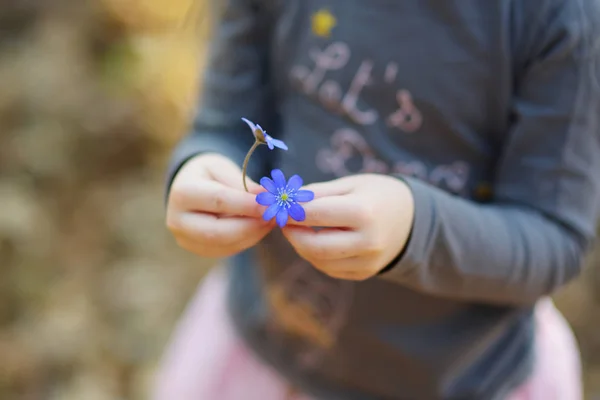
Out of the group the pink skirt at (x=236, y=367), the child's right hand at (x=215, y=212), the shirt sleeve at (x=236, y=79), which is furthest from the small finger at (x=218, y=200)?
the pink skirt at (x=236, y=367)

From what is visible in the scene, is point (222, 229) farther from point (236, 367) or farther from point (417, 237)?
point (236, 367)

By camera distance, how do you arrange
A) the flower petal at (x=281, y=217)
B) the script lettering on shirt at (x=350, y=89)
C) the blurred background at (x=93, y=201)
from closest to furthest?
the flower petal at (x=281, y=217) → the script lettering on shirt at (x=350, y=89) → the blurred background at (x=93, y=201)

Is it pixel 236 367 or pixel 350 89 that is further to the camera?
pixel 236 367

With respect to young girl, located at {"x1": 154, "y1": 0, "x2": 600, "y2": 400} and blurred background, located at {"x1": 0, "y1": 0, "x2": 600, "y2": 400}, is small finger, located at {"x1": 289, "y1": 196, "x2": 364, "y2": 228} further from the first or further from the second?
blurred background, located at {"x1": 0, "y1": 0, "x2": 600, "y2": 400}


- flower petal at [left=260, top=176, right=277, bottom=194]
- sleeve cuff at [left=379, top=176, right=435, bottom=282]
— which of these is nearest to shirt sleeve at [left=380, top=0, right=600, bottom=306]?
sleeve cuff at [left=379, top=176, right=435, bottom=282]

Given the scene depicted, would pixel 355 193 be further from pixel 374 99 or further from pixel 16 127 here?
pixel 16 127

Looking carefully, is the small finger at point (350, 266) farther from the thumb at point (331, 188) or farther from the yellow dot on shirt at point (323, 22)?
the yellow dot on shirt at point (323, 22)

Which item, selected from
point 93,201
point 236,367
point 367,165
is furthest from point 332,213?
point 93,201

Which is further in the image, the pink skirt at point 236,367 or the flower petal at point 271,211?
the pink skirt at point 236,367
